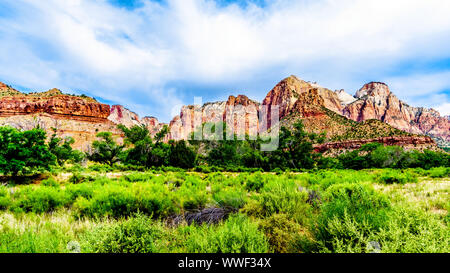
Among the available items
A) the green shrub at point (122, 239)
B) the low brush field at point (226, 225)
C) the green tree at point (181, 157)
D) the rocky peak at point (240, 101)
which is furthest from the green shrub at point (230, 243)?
the rocky peak at point (240, 101)

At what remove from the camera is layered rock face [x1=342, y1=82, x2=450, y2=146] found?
161 meters

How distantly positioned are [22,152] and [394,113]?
22806 cm

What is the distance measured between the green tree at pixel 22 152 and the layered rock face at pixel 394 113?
187 metres

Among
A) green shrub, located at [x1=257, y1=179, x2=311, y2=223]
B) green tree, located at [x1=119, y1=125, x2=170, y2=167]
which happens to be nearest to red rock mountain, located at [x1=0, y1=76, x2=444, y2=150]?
green tree, located at [x1=119, y1=125, x2=170, y2=167]

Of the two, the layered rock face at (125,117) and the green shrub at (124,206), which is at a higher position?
the layered rock face at (125,117)

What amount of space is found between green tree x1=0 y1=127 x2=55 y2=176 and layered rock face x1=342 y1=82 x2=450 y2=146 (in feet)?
614

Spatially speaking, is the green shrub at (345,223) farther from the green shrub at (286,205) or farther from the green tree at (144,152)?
the green tree at (144,152)

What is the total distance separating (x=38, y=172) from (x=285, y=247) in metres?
A: 17.4

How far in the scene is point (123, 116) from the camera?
171000mm

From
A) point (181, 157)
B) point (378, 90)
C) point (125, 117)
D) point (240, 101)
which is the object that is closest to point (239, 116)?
point (240, 101)

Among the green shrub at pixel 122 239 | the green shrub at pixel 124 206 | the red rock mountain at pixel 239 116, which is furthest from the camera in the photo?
the red rock mountain at pixel 239 116

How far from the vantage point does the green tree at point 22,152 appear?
11664 mm

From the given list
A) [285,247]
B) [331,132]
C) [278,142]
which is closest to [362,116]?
[331,132]

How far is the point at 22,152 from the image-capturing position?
1215 centimetres
